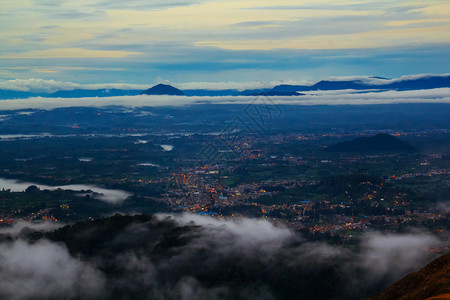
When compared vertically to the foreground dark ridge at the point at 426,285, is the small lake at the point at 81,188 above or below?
below

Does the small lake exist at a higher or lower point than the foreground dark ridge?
lower

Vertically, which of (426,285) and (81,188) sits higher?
(426,285)

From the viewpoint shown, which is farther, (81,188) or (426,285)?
(81,188)

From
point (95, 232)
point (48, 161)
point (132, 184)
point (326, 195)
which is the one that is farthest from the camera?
point (48, 161)

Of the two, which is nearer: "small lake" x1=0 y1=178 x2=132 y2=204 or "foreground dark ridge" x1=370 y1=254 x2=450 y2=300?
"foreground dark ridge" x1=370 y1=254 x2=450 y2=300

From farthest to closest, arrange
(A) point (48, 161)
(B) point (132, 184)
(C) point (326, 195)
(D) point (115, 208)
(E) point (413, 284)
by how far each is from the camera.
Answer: (A) point (48, 161)
(B) point (132, 184)
(C) point (326, 195)
(D) point (115, 208)
(E) point (413, 284)

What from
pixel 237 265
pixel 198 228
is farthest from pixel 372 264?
pixel 198 228

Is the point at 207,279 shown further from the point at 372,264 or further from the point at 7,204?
the point at 7,204

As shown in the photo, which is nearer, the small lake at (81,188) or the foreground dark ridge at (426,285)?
the foreground dark ridge at (426,285)
